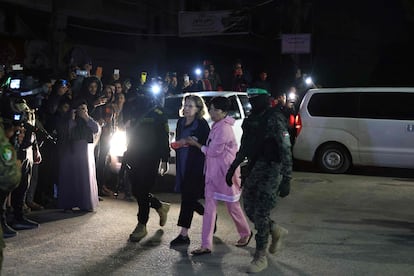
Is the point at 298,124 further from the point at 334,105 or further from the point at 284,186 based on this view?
the point at 284,186

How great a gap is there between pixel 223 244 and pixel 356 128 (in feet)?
22.4

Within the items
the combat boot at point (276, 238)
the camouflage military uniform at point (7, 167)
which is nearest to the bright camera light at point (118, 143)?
the combat boot at point (276, 238)

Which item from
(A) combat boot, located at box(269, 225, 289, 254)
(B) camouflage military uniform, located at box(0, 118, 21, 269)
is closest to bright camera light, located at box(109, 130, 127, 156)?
(A) combat boot, located at box(269, 225, 289, 254)

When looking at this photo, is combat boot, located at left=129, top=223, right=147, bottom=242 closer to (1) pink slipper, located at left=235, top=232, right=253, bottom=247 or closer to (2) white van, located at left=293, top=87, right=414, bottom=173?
(1) pink slipper, located at left=235, top=232, right=253, bottom=247

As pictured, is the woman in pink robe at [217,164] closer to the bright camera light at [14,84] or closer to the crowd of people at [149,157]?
the crowd of people at [149,157]

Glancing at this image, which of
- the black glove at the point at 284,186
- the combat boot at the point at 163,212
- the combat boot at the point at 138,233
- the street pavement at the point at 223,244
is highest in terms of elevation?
the black glove at the point at 284,186

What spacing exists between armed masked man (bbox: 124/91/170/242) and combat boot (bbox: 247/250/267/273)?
1.63 m

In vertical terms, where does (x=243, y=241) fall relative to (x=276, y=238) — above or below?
below

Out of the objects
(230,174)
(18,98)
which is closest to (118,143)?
(18,98)

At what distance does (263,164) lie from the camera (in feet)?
18.7

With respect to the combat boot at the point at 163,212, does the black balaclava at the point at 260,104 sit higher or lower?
higher

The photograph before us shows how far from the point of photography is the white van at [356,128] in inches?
485

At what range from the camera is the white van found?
12320 mm

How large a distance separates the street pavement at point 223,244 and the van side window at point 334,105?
3.64 meters
